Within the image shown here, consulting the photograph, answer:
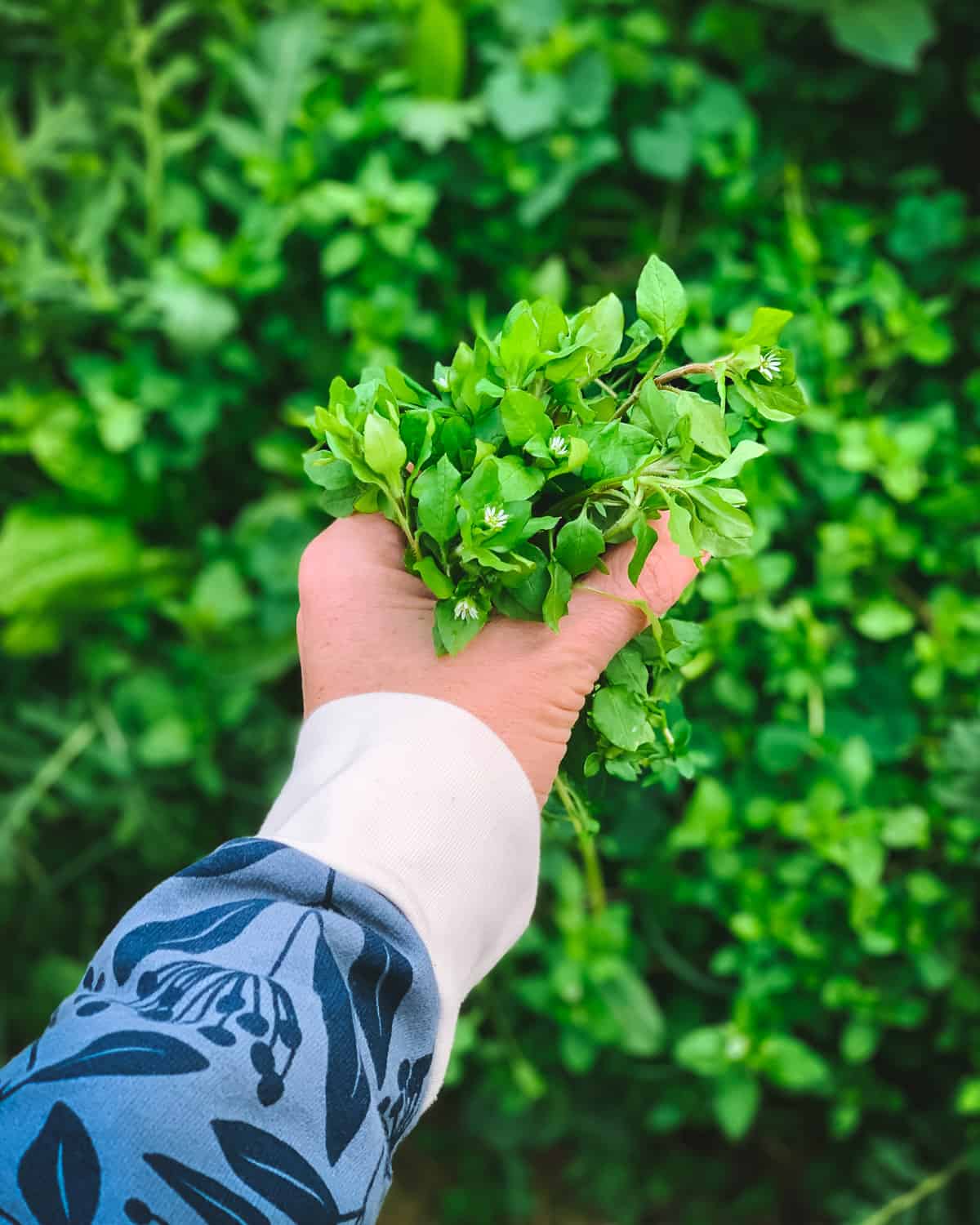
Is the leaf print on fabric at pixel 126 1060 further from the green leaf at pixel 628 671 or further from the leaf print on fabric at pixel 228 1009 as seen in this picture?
the green leaf at pixel 628 671

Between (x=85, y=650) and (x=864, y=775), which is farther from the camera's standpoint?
(x=85, y=650)

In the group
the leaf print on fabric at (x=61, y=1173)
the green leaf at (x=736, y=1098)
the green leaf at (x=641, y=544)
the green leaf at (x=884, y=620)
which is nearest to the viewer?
the leaf print on fabric at (x=61, y=1173)

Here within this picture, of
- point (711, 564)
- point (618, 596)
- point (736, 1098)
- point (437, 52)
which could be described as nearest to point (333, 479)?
point (618, 596)

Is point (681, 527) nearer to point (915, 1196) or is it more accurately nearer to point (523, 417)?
point (523, 417)

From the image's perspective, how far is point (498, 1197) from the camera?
5.20ft

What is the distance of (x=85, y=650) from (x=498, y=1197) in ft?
3.50

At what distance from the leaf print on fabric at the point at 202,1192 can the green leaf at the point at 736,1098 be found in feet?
2.93

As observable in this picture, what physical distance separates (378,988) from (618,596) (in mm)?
250

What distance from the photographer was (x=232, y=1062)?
1.51 feet

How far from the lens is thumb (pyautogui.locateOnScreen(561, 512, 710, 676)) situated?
58cm

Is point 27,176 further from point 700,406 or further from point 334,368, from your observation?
point 700,406

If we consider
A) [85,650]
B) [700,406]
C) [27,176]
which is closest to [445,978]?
[700,406]

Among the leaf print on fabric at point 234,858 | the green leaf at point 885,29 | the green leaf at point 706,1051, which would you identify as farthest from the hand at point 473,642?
the green leaf at point 885,29

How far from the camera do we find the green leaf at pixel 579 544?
53 cm
